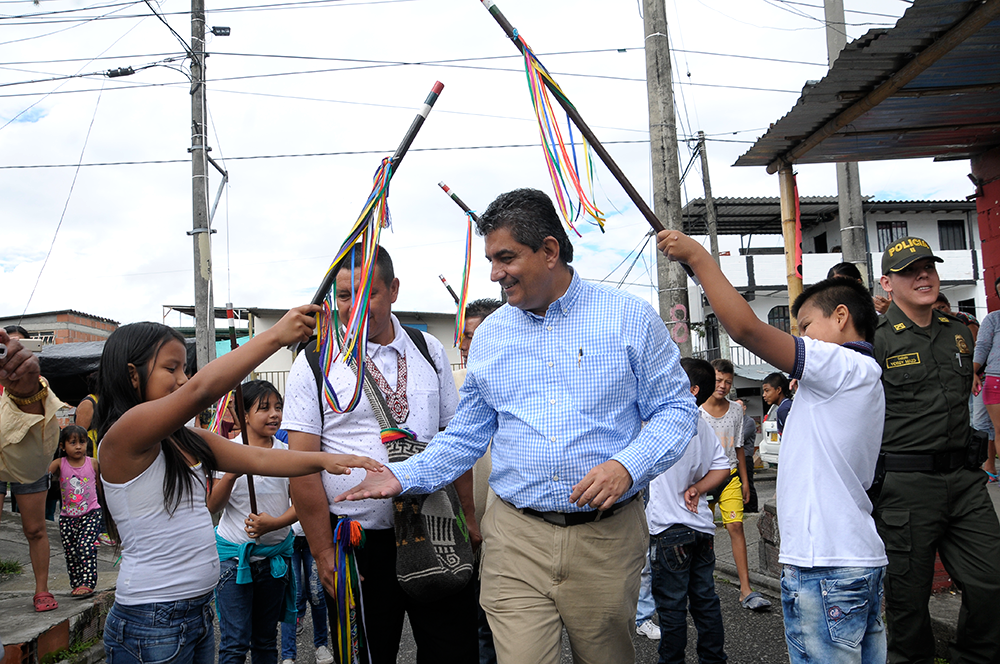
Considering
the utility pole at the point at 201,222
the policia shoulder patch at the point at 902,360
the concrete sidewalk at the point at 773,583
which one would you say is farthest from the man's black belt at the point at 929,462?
the utility pole at the point at 201,222

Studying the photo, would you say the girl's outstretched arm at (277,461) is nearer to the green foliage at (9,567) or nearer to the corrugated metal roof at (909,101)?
the corrugated metal roof at (909,101)

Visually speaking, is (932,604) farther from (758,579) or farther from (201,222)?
(201,222)

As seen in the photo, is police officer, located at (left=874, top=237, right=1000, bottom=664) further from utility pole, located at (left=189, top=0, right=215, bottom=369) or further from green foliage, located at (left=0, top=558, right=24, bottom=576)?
utility pole, located at (left=189, top=0, right=215, bottom=369)

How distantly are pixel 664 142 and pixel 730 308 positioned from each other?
5.35 m

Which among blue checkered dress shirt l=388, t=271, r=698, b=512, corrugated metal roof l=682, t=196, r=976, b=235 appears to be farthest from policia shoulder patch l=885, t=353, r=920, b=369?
corrugated metal roof l=682, t=196, r=976, b=235

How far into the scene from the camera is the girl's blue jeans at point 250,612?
344 cm

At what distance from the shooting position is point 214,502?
346cm

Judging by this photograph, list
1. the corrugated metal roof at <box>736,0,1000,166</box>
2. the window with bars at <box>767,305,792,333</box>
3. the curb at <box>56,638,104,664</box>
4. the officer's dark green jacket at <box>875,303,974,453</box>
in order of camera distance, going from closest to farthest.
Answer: the officer's dark green jacket at <box>875,303,974,453</box>
the corrugated metal roof at <box>736,0,1000,166</box>
the curb at <box>56,638,104,664</box>
the window with bars at <box>767,305,792,333</box>

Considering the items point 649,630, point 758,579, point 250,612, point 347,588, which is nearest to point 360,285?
point 347,588

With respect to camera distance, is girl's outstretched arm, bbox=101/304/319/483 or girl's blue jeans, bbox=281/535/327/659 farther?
girl's blue jeans, bbox=281/535/327/659

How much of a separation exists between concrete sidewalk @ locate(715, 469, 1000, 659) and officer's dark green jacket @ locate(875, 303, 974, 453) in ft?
4.36

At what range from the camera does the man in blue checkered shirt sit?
2375 mm

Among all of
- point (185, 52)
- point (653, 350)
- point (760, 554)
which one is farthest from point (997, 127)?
point (185, 52)

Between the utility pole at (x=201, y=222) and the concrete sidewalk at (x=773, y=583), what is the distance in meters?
7.91
